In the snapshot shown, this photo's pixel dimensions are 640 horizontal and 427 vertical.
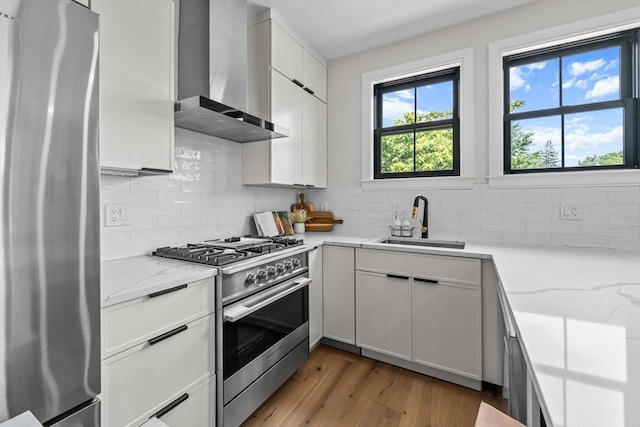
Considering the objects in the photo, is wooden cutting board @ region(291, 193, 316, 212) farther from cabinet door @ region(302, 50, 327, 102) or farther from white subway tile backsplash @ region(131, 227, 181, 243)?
white subway tile backsplash @ region(131, 227, 181, 243)

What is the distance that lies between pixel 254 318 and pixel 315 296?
763mm

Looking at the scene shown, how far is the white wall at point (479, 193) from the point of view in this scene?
205 cm

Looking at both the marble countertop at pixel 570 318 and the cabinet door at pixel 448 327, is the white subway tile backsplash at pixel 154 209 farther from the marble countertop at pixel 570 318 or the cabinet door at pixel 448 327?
the cabinet door at pixel 448 327

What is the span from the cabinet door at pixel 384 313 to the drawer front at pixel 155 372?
1193 mm

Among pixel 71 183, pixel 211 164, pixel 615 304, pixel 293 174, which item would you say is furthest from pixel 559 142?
pixel 71 183

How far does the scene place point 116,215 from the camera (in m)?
1.67

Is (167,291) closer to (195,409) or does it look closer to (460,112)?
(195,409)

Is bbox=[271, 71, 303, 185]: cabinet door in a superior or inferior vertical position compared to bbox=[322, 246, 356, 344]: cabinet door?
superior

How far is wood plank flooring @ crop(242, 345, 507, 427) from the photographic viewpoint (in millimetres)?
1718

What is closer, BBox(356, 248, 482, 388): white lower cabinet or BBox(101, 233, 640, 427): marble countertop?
BBox(101, 233, 640, 427): marble countertop

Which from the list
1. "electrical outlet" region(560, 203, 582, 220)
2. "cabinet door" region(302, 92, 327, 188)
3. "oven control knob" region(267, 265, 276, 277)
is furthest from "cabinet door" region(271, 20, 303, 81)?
"electrical outlet" region(560, 203, 582, 220)

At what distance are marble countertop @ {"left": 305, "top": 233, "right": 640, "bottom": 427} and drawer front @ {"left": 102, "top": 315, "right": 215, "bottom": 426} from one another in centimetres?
126

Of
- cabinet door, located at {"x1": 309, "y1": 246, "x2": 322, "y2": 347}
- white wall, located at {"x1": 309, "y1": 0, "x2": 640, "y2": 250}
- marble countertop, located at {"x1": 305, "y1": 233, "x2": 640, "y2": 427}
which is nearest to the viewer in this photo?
marble countertop, located at {"x1": 305, "y1": 233, "x2": 640, "y2": 427}

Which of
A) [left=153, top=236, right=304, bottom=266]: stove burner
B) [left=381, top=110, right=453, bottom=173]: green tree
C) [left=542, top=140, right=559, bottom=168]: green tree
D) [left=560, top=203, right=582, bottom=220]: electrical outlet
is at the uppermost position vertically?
[left=381, top=110, right=453, bottom=173]: green tree
